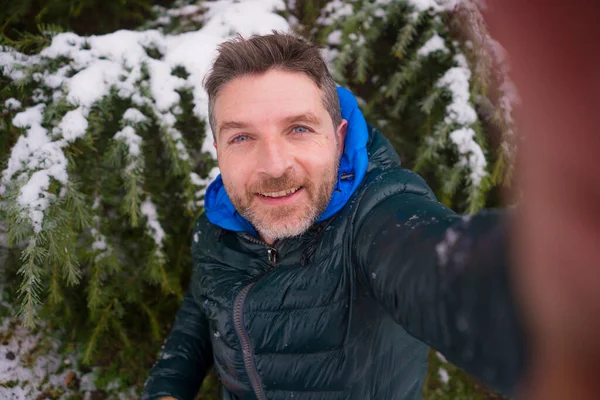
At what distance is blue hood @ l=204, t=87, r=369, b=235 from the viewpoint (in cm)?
139

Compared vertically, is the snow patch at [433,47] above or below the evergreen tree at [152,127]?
above

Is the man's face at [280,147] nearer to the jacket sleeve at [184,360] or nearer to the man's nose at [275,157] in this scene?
the man's nose at [275,157]

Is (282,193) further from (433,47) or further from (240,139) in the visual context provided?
(433,47)

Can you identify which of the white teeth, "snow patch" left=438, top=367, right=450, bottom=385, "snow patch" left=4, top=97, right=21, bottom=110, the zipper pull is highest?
the white teeth

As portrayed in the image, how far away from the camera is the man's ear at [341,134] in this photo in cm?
159

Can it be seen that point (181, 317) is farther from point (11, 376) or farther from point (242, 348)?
point (11, 376)

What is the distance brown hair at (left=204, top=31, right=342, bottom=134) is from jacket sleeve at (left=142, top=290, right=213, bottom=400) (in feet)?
3.67

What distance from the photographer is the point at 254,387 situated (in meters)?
1.50

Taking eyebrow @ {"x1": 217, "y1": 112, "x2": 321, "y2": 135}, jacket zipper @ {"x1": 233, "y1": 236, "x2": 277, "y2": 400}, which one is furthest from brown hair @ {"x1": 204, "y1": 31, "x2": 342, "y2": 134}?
jacket zipper @ {"x1": 233, "y1": 236, "x2": 277, "y2": 400}

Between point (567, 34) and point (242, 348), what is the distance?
1422mm

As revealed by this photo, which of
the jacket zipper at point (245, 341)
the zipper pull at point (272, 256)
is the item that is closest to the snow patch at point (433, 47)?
the zipper pull at point (272, 256)

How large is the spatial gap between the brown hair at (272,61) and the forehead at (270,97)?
0.03 metres

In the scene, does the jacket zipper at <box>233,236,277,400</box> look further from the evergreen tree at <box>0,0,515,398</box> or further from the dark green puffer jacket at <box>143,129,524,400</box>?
the evergreen tree at <box>0,0,515,398</box>

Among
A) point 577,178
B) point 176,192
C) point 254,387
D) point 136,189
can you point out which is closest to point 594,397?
point 577,178
